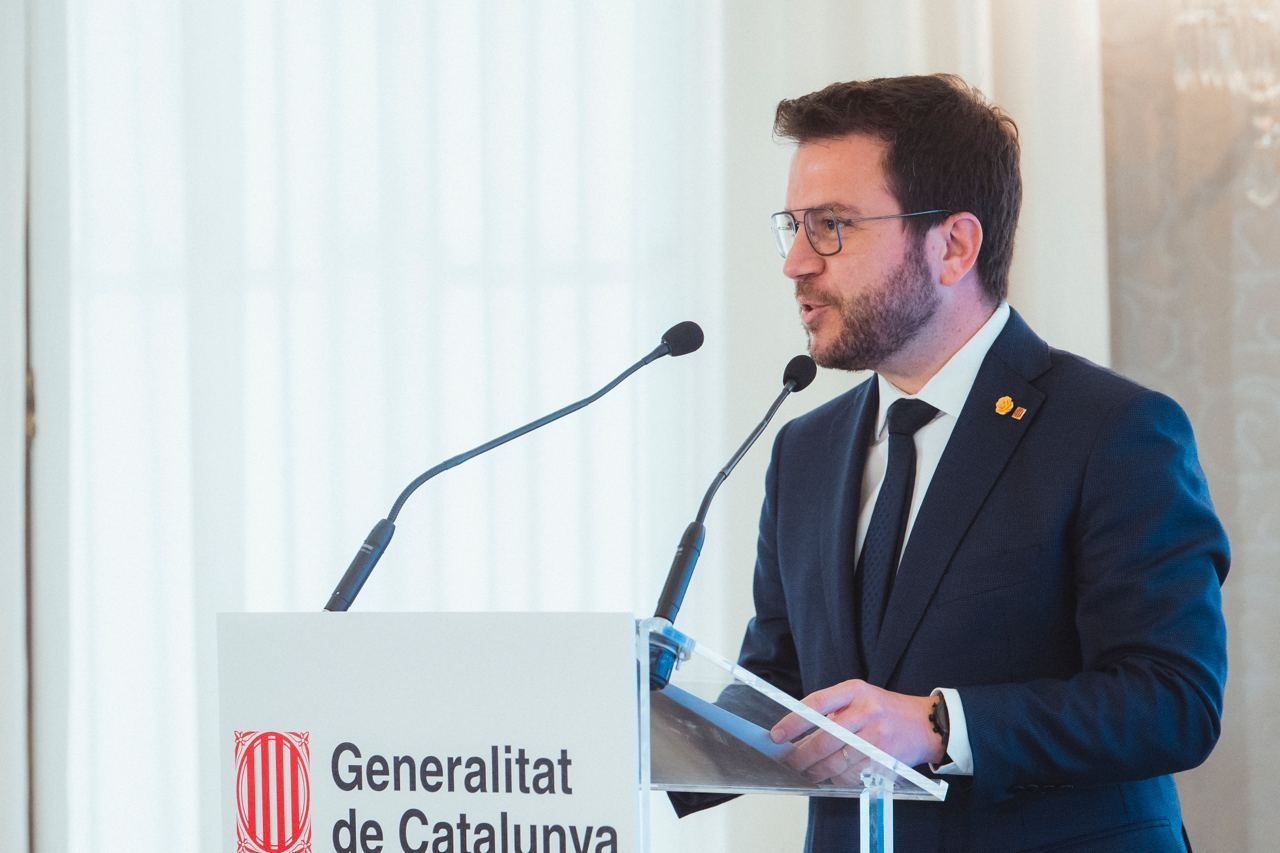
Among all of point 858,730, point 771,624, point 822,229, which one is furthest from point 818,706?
point 822,229

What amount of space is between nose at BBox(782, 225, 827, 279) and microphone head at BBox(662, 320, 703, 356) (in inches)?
10.1

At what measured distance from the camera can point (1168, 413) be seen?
5.22 ft

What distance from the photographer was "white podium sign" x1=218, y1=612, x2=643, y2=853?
44.9 inches

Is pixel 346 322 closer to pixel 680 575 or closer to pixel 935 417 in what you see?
pixel 935 417

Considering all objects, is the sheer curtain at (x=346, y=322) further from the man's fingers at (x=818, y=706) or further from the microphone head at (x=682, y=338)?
the man's fingers at (x=818, y=706)

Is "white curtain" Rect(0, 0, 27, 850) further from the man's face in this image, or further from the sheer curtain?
the man's face

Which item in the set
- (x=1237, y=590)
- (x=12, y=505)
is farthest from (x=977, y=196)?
(x=12, y=505)

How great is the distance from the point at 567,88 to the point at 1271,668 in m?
2.08

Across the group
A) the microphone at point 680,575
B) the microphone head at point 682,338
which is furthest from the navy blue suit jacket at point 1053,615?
the microphone head at point 682,338

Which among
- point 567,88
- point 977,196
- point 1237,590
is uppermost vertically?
point 567,88

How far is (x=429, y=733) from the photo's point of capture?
1.17m

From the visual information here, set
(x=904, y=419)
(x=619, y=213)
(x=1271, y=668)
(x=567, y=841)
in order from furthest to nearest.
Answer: (x=619, y=213) → (x=1271, y=668) → (x=904, y=419) → (x=567, y=841)

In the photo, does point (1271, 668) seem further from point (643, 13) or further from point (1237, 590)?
point (643, 13)

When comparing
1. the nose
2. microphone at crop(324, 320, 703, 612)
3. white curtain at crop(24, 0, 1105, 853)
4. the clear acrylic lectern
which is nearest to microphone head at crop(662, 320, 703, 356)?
microphone at crop(324, 320, 703, 612)
